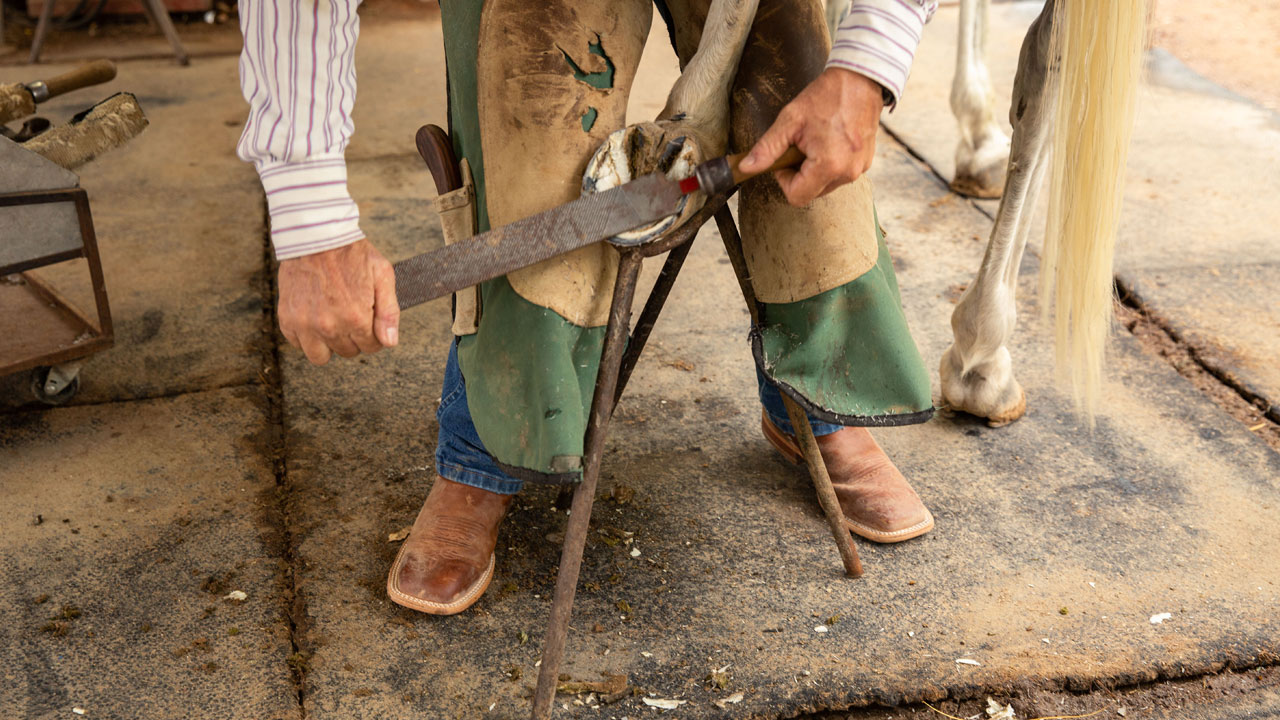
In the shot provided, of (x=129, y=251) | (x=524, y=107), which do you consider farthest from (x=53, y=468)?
(x=524, y=107)

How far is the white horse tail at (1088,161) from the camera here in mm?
1351

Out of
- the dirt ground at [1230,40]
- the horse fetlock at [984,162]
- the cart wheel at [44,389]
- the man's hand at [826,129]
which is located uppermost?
the man's hand at [826,129]

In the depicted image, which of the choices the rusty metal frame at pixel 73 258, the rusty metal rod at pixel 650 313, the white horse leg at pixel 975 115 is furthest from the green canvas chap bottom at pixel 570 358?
the white horse leg at pixel 975 115

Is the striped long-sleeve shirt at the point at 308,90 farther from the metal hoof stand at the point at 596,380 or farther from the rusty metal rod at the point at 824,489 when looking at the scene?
the rusty metal rod at the point at 824,489

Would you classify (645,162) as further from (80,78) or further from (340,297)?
(80,78)

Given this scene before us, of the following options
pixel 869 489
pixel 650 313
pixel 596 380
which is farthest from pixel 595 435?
pixel 869 489

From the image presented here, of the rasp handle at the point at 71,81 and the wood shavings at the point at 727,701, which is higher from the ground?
the rasp handle at the point at 71,81

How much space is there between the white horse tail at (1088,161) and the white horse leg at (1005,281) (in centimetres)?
13

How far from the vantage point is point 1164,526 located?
5.61ft

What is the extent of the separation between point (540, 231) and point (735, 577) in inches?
Answer: 26.7

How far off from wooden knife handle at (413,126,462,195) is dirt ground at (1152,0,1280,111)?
3.15 metres

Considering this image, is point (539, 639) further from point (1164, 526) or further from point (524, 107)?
point (1164, 526)

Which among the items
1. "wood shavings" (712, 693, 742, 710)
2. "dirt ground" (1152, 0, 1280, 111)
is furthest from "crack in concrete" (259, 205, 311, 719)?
"dirt ground" (1152, 0, 1280, 111)

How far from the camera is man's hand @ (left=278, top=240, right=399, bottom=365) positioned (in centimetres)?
116
